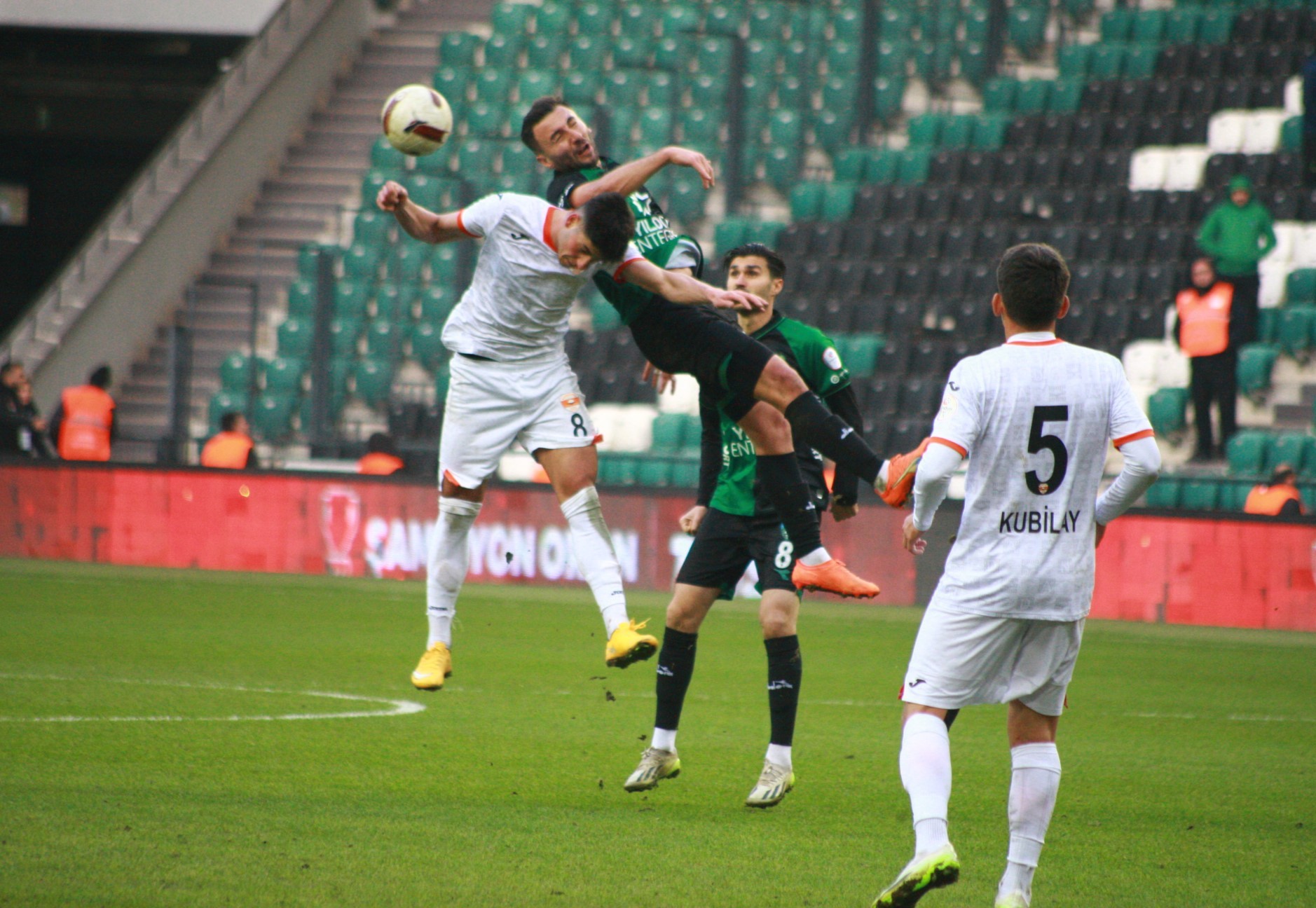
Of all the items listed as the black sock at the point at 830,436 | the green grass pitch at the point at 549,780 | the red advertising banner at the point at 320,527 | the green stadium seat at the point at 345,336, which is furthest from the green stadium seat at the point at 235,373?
the black sock at the point at 830,436

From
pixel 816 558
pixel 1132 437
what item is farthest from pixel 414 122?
pixel 1132 437

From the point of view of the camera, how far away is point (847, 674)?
10.3 metres

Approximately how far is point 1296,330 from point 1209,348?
1.51m

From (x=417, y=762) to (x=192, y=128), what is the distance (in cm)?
1812

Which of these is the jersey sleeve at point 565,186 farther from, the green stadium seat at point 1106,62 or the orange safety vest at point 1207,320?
the green stadium seat at point 1106,62

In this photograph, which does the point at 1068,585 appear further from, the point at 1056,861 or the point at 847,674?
the point at 847,674

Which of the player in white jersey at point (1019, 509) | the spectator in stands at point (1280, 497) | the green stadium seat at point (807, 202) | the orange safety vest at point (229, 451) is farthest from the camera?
the green stadium seat at point (807, 202)

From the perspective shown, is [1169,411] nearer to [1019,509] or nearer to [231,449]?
[231,449]

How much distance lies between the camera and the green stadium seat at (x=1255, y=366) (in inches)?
643

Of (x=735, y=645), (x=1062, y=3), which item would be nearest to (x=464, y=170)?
(x=1062, y=3)

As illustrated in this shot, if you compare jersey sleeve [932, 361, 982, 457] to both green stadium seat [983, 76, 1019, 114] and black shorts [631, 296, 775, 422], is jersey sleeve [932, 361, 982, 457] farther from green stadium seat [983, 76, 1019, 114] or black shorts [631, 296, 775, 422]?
green stadium seat [983, 76, 1019, 114]

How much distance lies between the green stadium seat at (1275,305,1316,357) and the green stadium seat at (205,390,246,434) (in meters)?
11.2

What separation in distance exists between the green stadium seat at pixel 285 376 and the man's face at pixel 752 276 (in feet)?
44.1

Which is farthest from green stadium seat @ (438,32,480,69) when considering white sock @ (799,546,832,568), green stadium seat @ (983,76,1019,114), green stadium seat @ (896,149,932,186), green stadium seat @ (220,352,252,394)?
white sock @ (799,546,832,568)
